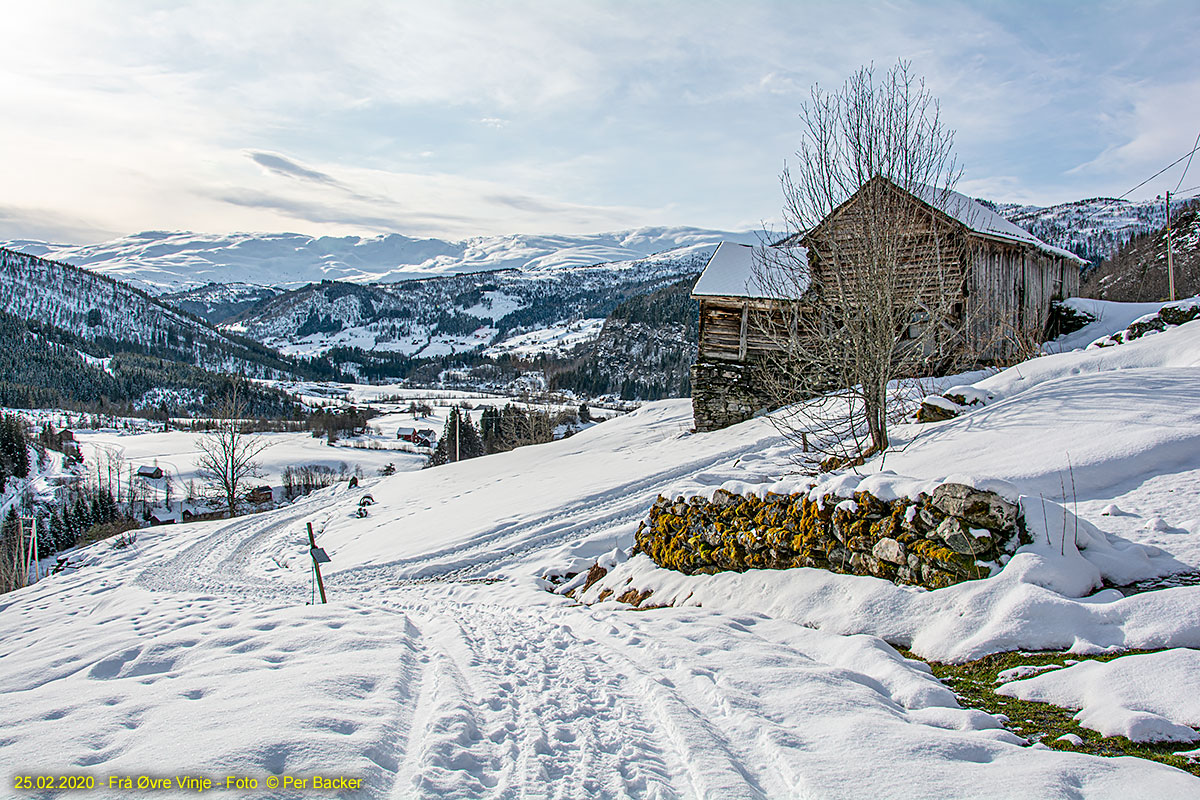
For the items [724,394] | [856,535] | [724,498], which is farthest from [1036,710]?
[724,394]

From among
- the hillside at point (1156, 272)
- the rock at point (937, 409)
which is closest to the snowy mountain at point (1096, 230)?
the hillside at point (1156, 272)

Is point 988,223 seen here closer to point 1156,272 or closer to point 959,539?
point 959,539

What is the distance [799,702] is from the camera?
452cm

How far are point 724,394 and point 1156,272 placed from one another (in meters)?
80.4

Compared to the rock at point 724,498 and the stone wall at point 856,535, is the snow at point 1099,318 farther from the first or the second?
the stone wall at point 856,535

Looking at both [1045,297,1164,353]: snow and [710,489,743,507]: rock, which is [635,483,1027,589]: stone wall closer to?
[710,489,743,507]: rock

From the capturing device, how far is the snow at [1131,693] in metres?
3.56

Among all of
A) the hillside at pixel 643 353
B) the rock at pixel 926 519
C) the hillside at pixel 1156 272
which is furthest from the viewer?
the hillside at pixel 643 353

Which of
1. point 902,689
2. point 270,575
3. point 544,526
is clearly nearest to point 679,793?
point 902,689

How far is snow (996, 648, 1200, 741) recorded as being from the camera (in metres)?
3.56

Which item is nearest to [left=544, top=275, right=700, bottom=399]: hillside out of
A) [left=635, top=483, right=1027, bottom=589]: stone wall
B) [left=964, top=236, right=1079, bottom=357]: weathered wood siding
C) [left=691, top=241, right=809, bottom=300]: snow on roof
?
[left=691, top=241, right=809, bottom=300]: snow on roof

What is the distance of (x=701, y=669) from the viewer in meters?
5.38

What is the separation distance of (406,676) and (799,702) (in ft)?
10.9

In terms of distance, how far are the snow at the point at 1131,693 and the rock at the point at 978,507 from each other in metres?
1.70
